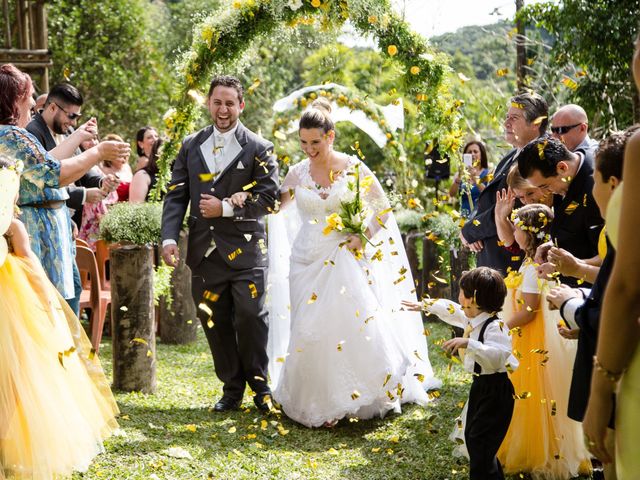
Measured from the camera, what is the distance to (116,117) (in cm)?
2022

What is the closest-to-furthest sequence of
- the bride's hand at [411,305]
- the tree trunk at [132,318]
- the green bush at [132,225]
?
the bride's hand at [411,305], the tree trunk at [132,318], the green bush at [132,225]

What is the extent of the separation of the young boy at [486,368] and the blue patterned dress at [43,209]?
2.51 metres

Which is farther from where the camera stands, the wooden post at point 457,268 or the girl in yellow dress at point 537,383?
the wooden post at point 457,268

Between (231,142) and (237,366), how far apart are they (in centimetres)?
165

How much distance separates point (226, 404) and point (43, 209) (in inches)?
79.2

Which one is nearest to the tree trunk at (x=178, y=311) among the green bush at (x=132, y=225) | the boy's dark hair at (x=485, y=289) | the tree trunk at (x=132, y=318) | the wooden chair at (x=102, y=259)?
the wooden chair at (x=102, y=259)

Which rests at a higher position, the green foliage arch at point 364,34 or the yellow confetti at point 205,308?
the green foliage arch at point 364,34

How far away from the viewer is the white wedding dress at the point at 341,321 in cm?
611

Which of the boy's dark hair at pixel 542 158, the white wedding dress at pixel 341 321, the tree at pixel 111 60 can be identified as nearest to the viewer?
the boy's dark hair at pixel 542 158

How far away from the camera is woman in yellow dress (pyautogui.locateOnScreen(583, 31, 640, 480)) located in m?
2.28

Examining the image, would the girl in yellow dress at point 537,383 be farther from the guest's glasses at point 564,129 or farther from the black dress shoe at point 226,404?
the black dress shoe at point 226,404

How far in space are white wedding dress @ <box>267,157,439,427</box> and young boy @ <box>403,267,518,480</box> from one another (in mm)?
1394

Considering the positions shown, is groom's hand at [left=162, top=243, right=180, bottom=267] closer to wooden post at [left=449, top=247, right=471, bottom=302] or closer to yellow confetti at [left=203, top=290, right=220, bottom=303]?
yellow confetti at [left=203, top=290, right=220, bottom=303]

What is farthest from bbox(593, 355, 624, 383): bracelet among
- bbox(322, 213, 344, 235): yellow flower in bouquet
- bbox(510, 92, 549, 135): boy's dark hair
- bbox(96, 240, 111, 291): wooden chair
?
A: bbox(96, 240, 111, 291): wooden chair
